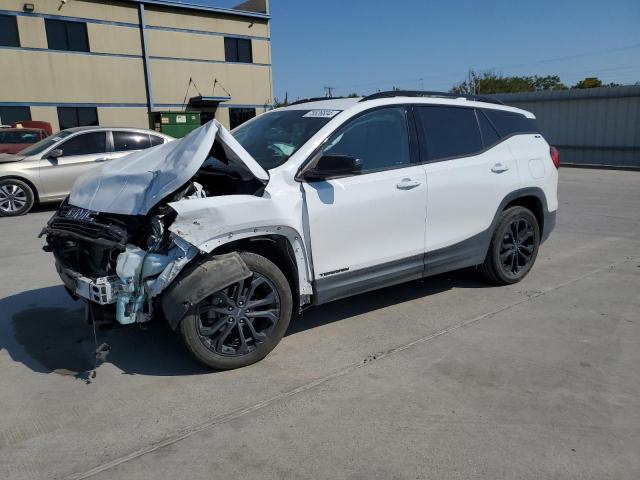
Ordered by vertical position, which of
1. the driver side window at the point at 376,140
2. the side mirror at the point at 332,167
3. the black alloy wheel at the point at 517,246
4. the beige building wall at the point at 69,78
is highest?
the beige building wall at the point at 69,78

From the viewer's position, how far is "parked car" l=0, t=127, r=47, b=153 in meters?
13.9

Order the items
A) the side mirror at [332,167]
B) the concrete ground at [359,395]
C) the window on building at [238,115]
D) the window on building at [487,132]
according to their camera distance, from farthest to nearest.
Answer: the window on building at [238,115] → the window on building at [487,132] → the side mirror at [332,167] → the concrete ground at [359,395]

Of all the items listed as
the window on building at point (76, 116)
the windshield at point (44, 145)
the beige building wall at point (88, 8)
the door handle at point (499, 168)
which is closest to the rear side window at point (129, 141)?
the windshield at point (44, 145)

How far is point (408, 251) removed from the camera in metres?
4.45

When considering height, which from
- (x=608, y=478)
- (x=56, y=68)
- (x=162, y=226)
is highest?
(x=56, y=68)

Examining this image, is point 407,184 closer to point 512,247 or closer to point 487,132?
point 487,132

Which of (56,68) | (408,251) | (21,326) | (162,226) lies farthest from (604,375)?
(56,68)

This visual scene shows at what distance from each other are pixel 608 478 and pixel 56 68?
26.9 metres

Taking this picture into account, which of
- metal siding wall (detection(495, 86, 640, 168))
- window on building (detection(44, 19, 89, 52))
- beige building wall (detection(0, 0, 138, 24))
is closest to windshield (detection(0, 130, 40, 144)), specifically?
window on building (detection(44, 19, 89, 52))

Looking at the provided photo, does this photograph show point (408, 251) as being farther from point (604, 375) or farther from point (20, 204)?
point (20, 204)

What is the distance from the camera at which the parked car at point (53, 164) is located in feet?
33.1

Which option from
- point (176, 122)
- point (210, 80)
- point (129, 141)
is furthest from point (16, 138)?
point (210, 80)

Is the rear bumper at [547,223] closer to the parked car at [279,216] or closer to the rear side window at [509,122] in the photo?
the parked car at [279,216]

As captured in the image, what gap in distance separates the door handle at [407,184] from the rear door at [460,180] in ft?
0.57
